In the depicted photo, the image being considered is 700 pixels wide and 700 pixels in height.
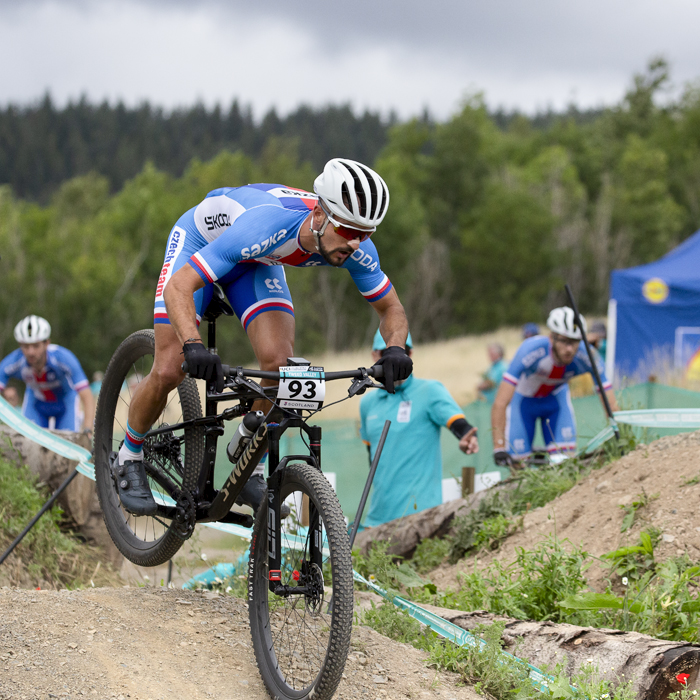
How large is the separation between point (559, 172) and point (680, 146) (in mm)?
12461

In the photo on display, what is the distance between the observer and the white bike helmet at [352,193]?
12.1 feet

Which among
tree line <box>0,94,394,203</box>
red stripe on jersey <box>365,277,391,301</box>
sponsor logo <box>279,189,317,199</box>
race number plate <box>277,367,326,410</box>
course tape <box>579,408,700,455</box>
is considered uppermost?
tree line <box>0,94,394,203</box>

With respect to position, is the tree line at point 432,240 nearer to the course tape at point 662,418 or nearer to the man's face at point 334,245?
the course tape at point 662,418

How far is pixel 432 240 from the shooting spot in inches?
2282

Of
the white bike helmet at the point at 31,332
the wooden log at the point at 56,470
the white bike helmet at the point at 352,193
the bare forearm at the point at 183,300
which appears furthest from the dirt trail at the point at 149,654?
the white bike helmet at the point at 31,332

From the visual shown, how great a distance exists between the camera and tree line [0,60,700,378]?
45156mm

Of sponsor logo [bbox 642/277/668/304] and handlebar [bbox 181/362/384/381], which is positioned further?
sponsor logo [bbox 642/277/668/304]

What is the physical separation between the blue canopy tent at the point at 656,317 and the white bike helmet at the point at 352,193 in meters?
16.7

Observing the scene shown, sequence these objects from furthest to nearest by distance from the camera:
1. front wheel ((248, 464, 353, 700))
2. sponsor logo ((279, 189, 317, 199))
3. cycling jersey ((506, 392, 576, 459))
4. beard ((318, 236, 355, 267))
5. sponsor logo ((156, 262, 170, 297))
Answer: cycling jersey ((506, 392, 576, 459)) < sponsor logo ((156, 262, 170, 297)) < sponsor logo ((279, 189, 317, 199)) < beard ((318, 236, 355, 267)) < front wheel ((248, 464, 353, 700))

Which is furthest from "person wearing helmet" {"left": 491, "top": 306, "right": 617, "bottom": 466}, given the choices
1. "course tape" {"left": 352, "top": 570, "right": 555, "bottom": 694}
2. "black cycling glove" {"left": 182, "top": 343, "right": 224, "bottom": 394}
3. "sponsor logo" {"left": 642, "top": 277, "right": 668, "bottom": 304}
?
"sponsor logo" {"left": 642, "top": 277, "right": 668, "bottom": 304}

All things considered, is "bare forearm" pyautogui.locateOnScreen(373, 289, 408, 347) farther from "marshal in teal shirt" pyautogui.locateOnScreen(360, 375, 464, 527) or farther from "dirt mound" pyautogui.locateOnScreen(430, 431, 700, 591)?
"marshal in teal shirt" pyautogui.locateOnScreen(360, 375, 464, 527)

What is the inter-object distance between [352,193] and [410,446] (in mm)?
3683

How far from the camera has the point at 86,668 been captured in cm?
361

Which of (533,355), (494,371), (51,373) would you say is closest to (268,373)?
(533,355)
